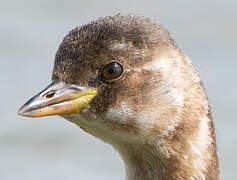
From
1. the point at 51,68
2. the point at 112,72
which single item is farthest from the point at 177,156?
the point at 51,68

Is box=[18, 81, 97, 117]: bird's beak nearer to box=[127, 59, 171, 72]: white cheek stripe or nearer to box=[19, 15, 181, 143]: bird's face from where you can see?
box=[19, 15, 181, 143]: bird's face

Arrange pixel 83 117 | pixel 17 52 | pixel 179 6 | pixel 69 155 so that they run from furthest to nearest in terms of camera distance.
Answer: pixel 179 6, pixel 17 52, pixel 69 155, pixel 83 117

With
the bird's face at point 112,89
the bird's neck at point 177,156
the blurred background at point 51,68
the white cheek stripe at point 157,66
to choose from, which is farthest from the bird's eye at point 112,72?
the blurred background at point 51,68

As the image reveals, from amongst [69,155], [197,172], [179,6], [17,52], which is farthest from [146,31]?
[179,6]

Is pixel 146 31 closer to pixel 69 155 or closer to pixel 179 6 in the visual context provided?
pixel 69 155

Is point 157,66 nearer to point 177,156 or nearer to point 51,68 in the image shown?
point 177,156

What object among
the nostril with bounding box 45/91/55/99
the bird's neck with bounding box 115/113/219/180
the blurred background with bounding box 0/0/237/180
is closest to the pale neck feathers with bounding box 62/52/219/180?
the bird's neck with bounding box 115/113/219/180
